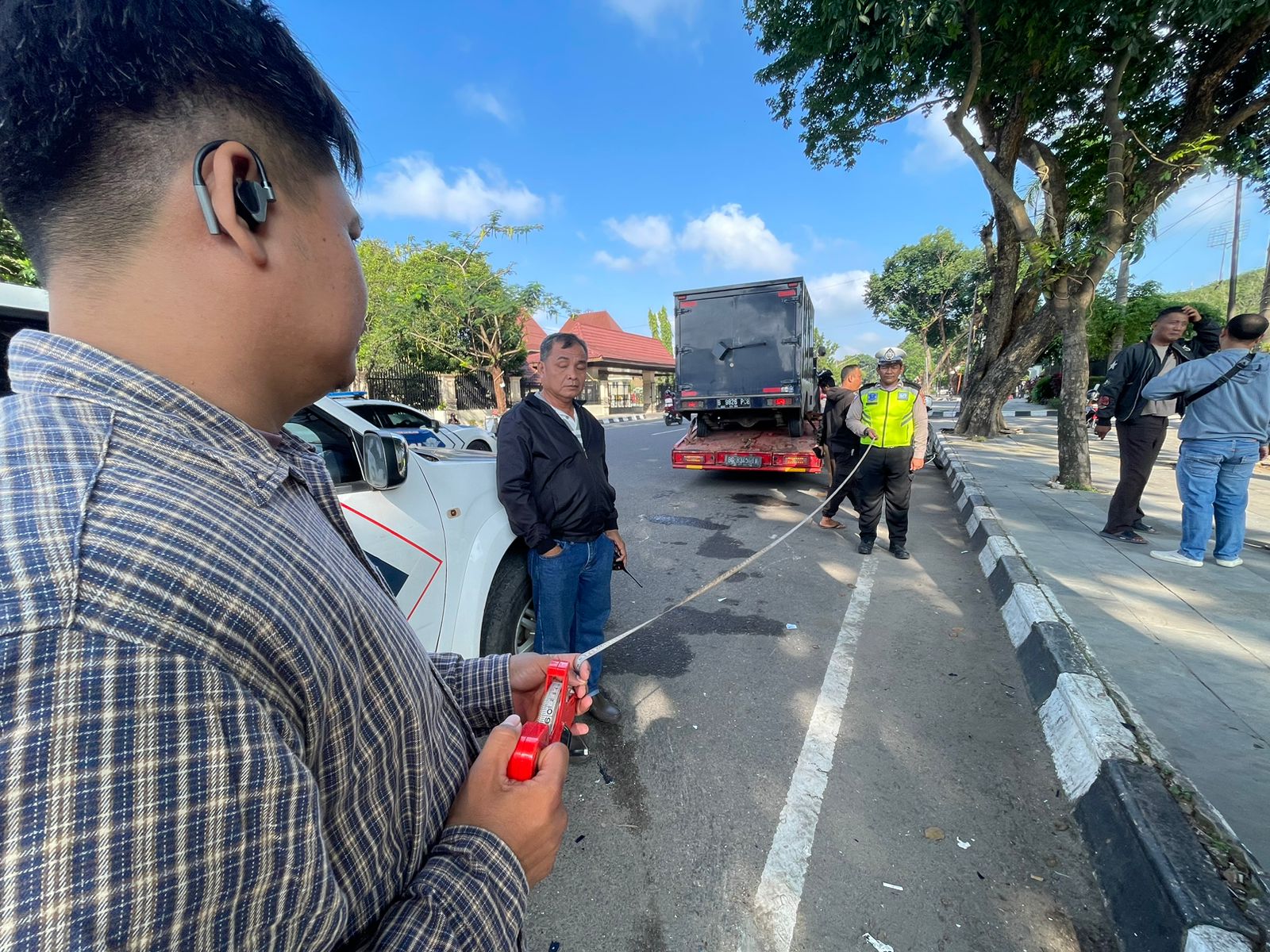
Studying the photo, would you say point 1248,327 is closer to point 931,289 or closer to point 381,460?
point 381,460

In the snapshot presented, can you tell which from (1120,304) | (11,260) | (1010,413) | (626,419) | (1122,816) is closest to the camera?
(1122,816)

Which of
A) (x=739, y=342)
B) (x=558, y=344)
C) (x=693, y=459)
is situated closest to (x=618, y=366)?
(x=739, y=342)

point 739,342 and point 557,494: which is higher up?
point 739,342

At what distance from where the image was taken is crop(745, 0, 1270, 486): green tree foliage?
235 inches

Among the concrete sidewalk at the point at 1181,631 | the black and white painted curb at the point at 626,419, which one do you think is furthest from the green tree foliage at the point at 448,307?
the concrete sidewalk at the point at 1181,631

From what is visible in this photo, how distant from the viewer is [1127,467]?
488cm

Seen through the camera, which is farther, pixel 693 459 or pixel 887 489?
pixel 693 459

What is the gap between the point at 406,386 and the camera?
21.5 metres

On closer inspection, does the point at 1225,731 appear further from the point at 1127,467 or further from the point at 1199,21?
the point at 1199,21

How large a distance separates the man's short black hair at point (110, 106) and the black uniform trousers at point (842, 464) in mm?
5657

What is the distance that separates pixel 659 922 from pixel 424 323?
69.4ft

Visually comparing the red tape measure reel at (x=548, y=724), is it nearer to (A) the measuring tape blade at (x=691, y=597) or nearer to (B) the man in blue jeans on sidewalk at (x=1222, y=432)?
(A) the measuring tape blade at (x=691, y=597)

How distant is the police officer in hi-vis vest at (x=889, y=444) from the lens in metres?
4.93

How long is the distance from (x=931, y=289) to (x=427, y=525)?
116 feet
